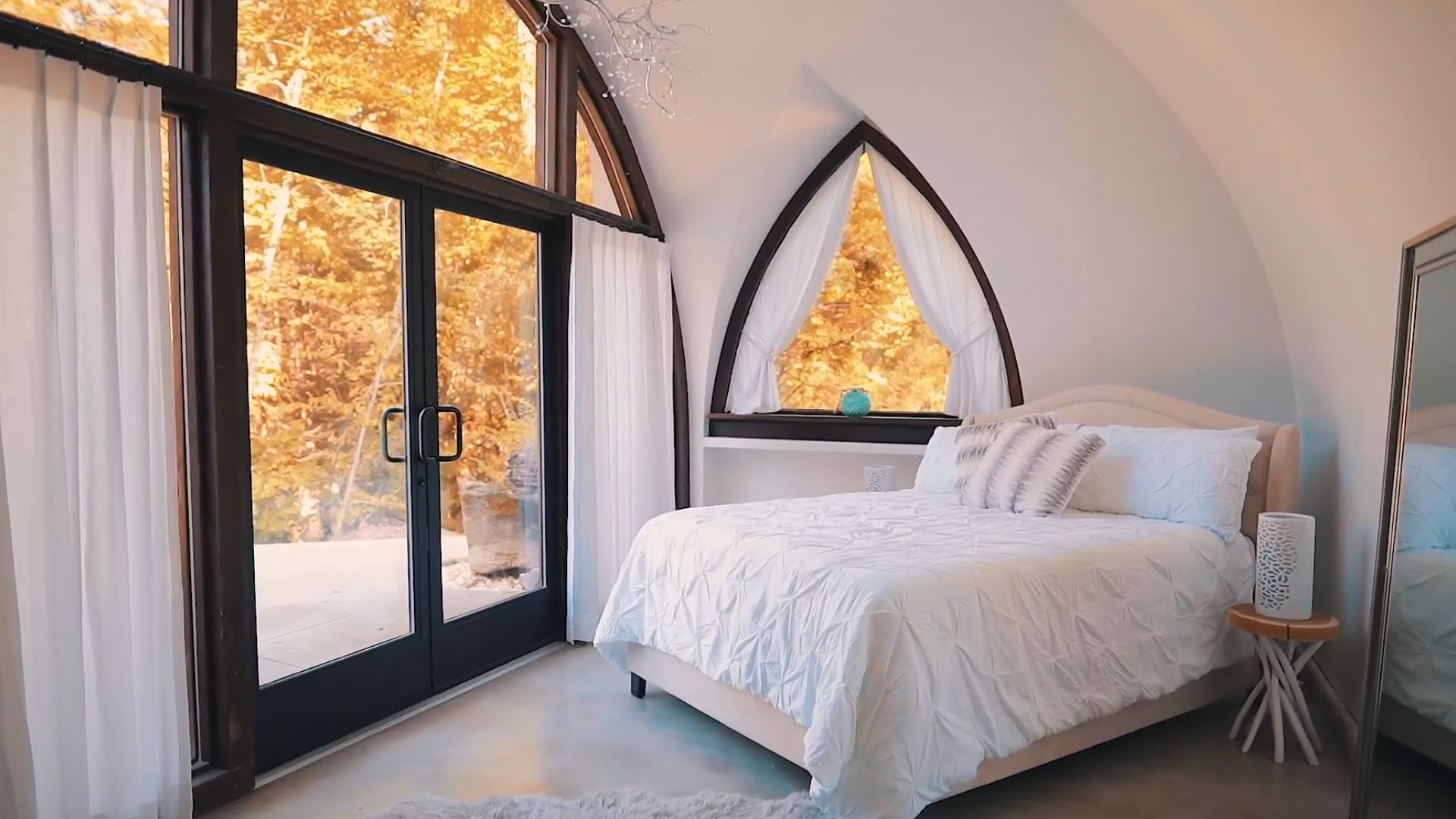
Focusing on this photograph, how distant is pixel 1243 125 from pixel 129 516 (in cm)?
336

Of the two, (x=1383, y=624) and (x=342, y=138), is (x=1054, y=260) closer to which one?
(x=1383, y=624)

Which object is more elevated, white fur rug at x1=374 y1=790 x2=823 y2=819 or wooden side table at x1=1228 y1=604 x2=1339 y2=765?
wooden side table at x1=1228 y1=604 x2=1339 y2=765

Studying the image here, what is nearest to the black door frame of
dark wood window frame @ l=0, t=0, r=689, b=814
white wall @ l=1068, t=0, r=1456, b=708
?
dark wood window frame @ l=0, t=0, r=689, b=814

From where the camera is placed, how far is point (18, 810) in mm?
1951

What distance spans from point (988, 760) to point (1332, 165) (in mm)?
1838

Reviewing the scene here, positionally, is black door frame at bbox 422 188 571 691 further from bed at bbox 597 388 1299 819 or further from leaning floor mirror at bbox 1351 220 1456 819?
leaning floor mirror at bbox 1351 220 1456 819

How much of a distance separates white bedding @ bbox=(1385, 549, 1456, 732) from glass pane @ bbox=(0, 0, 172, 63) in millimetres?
3232

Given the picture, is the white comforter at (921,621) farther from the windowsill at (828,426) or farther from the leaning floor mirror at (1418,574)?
the windowsill at (828,426)

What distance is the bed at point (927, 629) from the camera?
7.06 ft

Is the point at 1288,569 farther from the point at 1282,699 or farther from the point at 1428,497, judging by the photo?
the point at 1428,497

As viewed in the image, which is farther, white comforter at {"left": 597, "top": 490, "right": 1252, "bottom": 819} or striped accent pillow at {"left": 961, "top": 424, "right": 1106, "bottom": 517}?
striped accent pillow at {"left": 961, "top": 424, "right": 1106, "bottom": 517}

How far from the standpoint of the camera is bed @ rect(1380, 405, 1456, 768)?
5.28ft

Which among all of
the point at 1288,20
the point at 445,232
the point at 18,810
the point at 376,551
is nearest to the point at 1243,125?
the point at 1288,20

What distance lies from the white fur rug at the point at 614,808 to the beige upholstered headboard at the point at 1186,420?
1.88 metres
